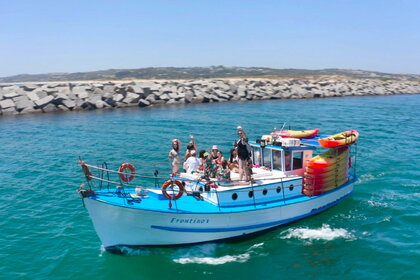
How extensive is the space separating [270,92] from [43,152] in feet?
158

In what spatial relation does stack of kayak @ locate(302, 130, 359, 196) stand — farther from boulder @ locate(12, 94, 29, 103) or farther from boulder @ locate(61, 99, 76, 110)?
boulder @ locate(12, 94, 29, 103)

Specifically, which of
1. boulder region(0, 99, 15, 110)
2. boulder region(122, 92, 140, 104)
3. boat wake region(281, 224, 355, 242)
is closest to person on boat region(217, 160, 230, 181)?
boat wake region(281, 224, 355, 242)

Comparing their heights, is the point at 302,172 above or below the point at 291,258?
above

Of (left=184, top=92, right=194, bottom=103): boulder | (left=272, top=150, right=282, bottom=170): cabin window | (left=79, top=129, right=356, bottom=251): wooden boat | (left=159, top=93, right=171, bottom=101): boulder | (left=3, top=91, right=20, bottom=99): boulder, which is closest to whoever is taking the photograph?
(left=79, top=129, right=356, bottom=251): wooden boat

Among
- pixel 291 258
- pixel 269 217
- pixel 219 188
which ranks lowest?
pixel 291 258

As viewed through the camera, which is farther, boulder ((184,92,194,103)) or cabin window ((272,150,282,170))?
boulder ((184,92,194,103))

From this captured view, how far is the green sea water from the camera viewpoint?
479 inches

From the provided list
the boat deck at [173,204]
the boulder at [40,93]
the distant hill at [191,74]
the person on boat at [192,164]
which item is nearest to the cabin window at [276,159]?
the boat deck at [173,204]

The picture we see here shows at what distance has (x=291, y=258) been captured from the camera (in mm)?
12922

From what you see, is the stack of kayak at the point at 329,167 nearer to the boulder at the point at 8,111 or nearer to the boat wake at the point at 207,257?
the boat wake at the point at 207,257

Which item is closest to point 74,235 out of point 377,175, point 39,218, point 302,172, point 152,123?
point 39,218

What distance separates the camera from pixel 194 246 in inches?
528

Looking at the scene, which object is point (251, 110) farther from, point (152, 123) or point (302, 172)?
point (302, 172)

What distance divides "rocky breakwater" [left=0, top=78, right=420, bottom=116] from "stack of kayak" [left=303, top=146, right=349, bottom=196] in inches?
1580
